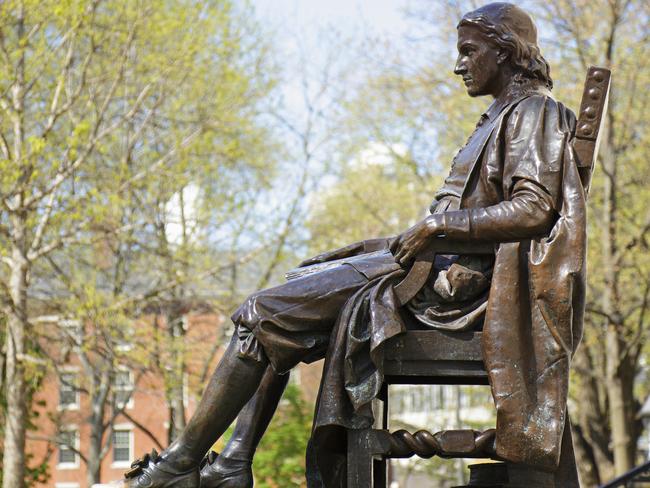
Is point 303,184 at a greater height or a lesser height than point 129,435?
greater

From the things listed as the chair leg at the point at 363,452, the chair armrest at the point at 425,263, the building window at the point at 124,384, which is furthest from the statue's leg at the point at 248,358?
the building window at the point at 124,384

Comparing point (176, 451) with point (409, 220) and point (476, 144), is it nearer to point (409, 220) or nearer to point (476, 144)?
point (476, 144)

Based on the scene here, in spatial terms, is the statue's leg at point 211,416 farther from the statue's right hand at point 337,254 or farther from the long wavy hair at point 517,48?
the long wavy hair at point 517,48

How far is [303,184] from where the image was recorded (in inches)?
925

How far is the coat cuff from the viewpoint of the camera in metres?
4.31

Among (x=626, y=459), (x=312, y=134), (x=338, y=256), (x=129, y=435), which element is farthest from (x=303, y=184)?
(x=129, y=435)

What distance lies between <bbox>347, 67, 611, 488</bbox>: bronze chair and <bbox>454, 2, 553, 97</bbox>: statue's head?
383mm

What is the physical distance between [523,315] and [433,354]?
1.18 ft

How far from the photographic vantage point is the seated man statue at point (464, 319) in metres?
4.21

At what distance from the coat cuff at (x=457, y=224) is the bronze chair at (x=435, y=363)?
69 millimetres

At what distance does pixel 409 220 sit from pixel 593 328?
Answer: 812 centimetres

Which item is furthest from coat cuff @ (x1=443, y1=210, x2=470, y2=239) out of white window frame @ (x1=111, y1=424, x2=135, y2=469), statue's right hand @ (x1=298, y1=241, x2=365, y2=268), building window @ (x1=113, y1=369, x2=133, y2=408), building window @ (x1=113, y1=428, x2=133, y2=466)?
building window @ (x1=113, y1=428, x2=133, y2=466)

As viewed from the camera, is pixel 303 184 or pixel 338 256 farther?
pixel 303 184

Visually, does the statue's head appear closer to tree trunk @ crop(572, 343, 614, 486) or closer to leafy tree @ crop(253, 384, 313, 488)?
leafy tree @ crop(253, 384, 313, 488)
